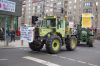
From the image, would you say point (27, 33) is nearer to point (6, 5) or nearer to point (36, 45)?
point (36, 45)

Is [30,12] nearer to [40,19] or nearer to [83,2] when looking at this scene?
[83,2]

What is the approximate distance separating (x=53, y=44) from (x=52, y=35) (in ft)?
2.19

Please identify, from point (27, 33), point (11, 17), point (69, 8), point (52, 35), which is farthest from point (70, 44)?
point (69, 8)

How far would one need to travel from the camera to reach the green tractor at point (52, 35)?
64.9ft

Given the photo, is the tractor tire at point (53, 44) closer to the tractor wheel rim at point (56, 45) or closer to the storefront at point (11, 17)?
the tractor wheel rim at point (56, 45)

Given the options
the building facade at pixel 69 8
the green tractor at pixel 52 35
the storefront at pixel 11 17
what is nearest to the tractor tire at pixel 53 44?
the green tractor at pixel 52 35

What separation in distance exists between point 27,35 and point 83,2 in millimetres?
83412

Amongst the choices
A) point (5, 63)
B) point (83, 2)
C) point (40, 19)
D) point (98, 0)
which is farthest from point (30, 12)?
point (5, 63)

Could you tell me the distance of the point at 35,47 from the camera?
69.4 ft

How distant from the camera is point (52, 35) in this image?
20125mm

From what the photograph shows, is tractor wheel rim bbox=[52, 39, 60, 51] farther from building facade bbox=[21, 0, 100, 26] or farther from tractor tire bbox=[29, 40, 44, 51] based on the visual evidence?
building facade bbox=[21, 0, 100, 26]

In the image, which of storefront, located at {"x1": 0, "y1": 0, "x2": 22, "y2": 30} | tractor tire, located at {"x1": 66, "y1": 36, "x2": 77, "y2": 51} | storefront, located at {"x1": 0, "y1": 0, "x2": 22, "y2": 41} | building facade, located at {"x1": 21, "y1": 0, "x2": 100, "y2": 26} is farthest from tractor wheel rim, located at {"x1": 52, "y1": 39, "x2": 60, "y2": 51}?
building facade, located at {"x1": 21, "y1": 0, "x2": 100, "y2": 26}

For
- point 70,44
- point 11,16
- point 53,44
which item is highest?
point 11,16

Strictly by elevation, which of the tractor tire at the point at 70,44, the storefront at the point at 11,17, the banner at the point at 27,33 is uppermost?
the storefront at the point at 11,17
